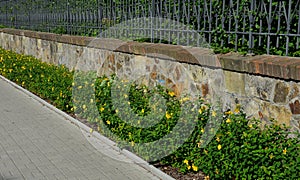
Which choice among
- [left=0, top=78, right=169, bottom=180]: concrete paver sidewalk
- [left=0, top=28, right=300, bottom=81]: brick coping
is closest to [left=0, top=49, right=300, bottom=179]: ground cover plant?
[left=0, top=78, right=169, bottom=180]: concrete paver sidewalk

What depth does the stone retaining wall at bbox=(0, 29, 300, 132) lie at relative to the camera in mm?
4332

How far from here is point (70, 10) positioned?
10.8m

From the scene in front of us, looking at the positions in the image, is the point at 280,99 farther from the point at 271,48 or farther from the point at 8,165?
the point at 8,165

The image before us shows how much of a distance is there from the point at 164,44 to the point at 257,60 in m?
2.39

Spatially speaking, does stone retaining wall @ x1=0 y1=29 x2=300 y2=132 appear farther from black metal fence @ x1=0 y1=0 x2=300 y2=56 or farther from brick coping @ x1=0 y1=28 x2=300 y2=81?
black metal fence @ x1=0 y1=0 x2=300 y2=56

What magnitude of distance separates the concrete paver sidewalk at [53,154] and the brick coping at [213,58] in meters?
1.61

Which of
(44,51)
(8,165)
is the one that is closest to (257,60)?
(8,165)

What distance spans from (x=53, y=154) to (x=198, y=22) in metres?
2.77

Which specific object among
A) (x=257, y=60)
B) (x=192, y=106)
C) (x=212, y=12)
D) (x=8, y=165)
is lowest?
(x=8, y=165)

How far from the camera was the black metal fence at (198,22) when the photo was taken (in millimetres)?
4754

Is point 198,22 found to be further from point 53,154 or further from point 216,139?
point 53,154

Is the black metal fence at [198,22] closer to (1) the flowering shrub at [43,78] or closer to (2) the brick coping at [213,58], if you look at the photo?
(2) the brick coping at [213,58]

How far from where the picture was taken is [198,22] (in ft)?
19.8

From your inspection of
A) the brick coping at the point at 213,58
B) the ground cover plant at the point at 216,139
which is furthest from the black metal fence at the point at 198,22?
the ground cover plant at the point at 216,139
